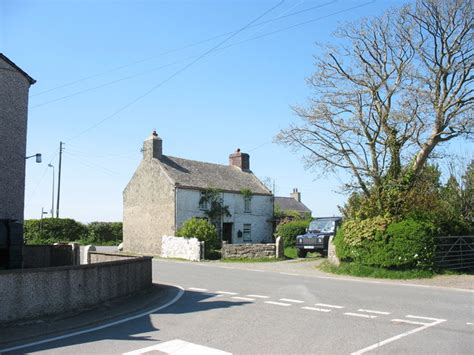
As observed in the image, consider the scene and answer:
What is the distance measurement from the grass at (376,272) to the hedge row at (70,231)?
99.2ft

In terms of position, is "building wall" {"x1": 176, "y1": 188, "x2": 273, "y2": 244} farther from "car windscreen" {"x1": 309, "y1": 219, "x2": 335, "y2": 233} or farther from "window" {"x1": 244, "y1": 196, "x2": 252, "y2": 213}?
"car windscreen" {"x1": 309, "y1": 219, "x2": 335, "y2": 233}

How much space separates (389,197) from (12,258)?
14206 mm

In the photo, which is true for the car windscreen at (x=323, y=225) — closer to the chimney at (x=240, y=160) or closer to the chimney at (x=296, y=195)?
the chimney at (x=240, y=160)

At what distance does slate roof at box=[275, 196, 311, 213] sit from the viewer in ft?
219

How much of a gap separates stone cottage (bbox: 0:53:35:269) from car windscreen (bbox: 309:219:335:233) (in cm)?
1674

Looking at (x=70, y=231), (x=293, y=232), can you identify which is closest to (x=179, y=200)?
(x=293, y=232)

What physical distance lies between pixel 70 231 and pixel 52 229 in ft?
5.65

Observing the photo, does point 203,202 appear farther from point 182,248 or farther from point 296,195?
point 296,195

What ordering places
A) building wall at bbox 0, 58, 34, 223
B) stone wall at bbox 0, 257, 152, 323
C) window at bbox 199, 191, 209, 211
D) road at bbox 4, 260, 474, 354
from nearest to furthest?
1. road at bbox 4, 260, 474, 354
2. stone wall at bbox 0, 257, 152, 323
3. building wall at bbox 0, 58, 34, 223
4. window at bbox 199, 191, 209, 211

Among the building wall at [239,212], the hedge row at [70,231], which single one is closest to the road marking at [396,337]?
the building wall at [239,212]

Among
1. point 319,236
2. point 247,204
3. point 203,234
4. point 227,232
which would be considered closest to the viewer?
point 319,236

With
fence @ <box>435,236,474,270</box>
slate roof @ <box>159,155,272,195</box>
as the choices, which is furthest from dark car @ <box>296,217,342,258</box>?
slate roof @ <box>159,155,272,195</box>

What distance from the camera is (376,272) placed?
18391mm

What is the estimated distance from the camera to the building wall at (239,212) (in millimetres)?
36531
